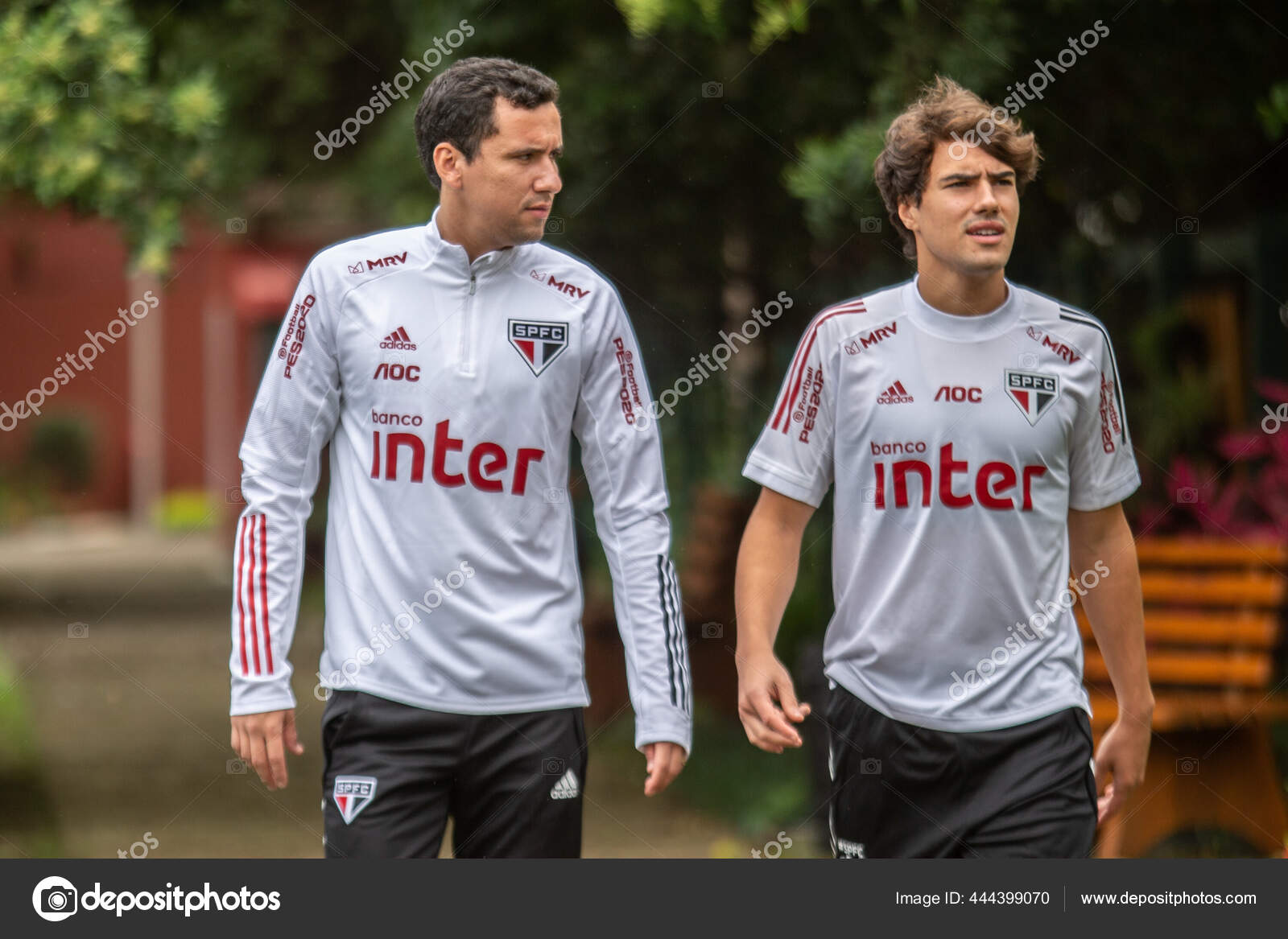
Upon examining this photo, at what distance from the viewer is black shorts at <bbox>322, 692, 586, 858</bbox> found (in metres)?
3.32

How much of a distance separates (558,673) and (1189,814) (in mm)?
2484

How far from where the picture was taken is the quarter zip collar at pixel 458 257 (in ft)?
11.5

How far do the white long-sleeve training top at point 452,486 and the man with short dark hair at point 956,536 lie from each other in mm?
306

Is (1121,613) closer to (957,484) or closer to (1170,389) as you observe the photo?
(957,484)

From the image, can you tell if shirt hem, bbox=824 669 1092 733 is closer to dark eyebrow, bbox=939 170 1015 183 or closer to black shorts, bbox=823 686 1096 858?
black shorts, bbox=823 686 1096 858

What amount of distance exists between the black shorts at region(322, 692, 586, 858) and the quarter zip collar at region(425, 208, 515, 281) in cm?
95

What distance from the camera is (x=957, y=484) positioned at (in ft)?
11.3

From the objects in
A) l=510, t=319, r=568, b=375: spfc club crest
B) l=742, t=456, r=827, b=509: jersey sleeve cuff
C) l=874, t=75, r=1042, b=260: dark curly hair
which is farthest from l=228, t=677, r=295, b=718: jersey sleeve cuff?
l=874, t=75, r=1042, b=260: dark curly hair

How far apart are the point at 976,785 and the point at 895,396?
0.86 metres

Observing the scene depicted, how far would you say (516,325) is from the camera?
3.49m

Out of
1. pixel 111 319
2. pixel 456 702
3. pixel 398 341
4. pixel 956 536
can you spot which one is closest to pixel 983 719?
pixel 956 536

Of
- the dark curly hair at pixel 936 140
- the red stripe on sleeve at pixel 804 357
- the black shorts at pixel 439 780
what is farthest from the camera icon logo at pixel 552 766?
the dark curly hair at pixel 936 140

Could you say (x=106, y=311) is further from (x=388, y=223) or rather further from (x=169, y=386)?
(x=169, y=386)

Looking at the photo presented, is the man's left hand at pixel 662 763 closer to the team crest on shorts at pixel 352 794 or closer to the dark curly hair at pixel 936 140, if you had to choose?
the team crest on shorts at pixel 352 794
